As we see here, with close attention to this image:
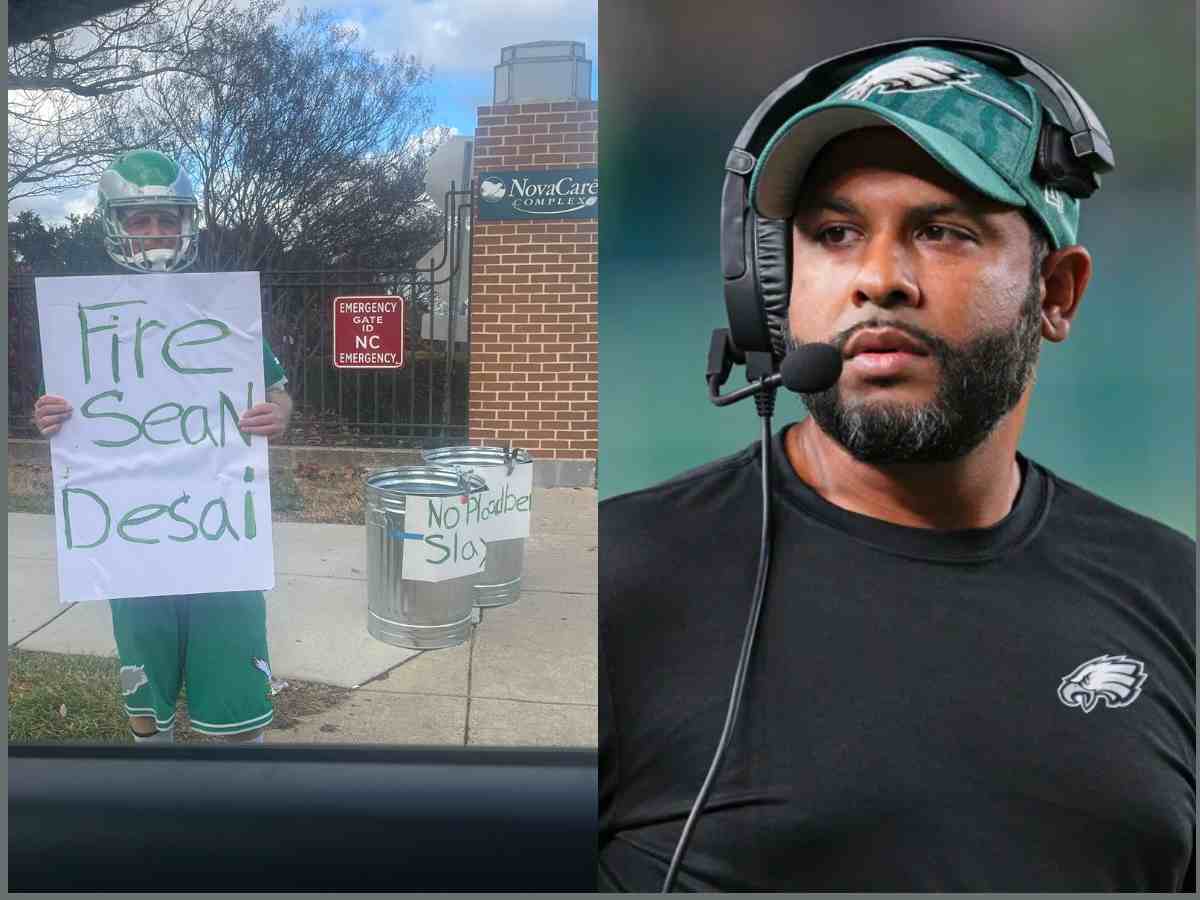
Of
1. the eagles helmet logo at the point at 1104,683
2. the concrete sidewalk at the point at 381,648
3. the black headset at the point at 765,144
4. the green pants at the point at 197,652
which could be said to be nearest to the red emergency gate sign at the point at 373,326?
the concrete sidewalk at the point at 381,648

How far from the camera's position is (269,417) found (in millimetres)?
2262

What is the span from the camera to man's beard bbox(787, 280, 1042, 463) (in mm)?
1743

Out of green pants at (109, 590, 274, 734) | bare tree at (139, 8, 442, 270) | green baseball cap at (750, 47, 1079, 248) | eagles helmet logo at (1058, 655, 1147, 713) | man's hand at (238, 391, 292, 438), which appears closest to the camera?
green baseball cap at (750, 47, 1079, 248)

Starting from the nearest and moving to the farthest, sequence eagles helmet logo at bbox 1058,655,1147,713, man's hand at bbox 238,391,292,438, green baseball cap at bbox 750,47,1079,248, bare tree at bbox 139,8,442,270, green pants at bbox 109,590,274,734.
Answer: green baseball cap at bbox 750,47,1079,248
eagles helmet logo at bbox 1058,655,1147,713
bare tree at bbox 139,8,442,270
man's hand at bbox 238,391,292,438
green pants at bbox 109,590,274,734

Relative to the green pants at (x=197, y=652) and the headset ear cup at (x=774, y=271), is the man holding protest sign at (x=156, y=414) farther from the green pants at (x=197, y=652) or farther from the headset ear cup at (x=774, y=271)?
the headset ear cup at (x=774, y=271)

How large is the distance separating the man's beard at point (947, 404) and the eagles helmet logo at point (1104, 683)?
0.43 meters

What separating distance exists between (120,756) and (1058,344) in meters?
2.22

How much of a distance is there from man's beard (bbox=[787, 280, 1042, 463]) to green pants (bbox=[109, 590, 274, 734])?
1.39 meters

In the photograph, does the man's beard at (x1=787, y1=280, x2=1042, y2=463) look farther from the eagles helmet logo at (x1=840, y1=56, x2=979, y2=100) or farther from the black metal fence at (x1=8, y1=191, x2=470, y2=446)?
the black metal fence at (x1=8, y1=191, x2=470, y2=446)

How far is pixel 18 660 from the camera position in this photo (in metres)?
2.36

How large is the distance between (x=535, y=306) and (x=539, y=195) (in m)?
0.22

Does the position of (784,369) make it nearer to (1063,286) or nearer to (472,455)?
(1063,286)

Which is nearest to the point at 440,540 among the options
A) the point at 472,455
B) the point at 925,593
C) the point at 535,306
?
the point at 472,455

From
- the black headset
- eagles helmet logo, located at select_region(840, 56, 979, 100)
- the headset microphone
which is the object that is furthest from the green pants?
eagles helmet logo, located at select_region(840, 56, 979, 100)
